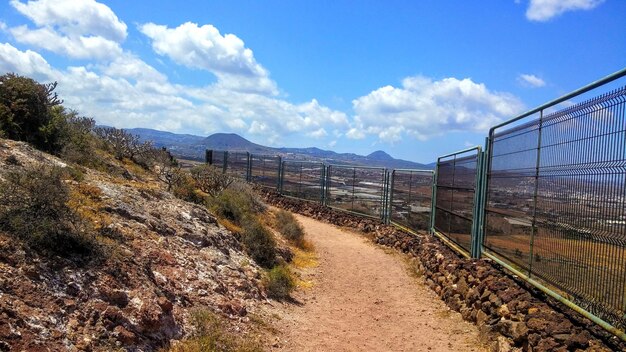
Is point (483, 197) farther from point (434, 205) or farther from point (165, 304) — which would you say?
point (165, 304)

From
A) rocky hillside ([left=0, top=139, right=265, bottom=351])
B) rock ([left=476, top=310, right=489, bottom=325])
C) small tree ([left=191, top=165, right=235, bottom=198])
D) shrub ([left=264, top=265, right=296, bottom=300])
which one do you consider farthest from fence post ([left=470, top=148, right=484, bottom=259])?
small tree ([left=191, top=165, right=235, bottom=198])

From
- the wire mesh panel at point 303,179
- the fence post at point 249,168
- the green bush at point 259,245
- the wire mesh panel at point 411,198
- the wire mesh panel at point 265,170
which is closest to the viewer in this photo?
the green bush at point 259,245

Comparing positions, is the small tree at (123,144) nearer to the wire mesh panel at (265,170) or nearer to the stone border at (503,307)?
the wire mesh panel at (265,170)

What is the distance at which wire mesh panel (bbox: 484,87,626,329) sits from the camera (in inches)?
206

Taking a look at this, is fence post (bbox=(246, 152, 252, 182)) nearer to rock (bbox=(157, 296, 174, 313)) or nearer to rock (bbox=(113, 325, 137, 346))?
rock (bbox=(157, 296, 174, 313))

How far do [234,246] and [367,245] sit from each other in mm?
7673

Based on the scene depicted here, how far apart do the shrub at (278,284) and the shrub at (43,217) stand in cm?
403

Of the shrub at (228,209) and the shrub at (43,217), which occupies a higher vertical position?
the shrub at (43,217)

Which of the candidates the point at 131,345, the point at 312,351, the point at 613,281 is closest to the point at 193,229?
the point at 312,351

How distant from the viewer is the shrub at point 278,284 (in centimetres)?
970

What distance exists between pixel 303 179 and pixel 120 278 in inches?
883

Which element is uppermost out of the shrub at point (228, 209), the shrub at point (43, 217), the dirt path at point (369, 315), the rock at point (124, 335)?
the shrub at point (43, 217)

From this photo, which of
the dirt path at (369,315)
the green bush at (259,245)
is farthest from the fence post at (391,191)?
the green bush at (259,245)

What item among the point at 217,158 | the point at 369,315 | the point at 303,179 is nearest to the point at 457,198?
the point at 369,315
